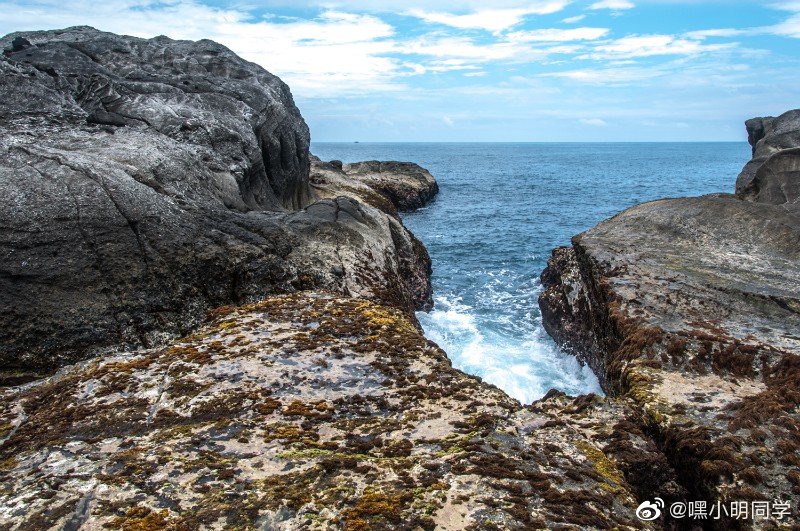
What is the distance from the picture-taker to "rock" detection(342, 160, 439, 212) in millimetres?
93562

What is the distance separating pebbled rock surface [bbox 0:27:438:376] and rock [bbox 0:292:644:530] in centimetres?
383

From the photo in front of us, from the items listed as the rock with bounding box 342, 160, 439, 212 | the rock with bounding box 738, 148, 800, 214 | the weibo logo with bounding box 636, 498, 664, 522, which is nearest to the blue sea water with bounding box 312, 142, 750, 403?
the rock with bounding box 342, 160, 439, 212

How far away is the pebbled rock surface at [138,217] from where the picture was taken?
19750mm

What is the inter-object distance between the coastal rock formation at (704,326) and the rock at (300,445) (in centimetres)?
192

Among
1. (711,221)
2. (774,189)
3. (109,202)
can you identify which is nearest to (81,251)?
(109,202)

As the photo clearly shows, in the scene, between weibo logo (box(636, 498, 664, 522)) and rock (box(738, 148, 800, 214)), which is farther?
rock (box(738, 148, 800, 214))

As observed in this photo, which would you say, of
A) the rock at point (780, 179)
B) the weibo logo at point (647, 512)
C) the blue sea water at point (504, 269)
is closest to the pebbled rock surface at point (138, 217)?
the blue sea water at point (504, 269)

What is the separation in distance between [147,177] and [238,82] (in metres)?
21.5

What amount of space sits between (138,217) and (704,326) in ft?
81.5

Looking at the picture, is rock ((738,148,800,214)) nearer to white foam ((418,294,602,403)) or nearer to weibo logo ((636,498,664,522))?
white foam ((418,294,602,403))

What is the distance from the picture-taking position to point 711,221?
1323 inches

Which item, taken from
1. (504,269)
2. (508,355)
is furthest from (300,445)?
(504,269)

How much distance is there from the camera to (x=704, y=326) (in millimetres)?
21469

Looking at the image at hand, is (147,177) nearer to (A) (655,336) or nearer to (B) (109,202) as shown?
(B) (109,202)
